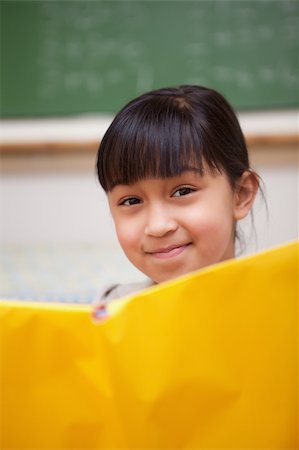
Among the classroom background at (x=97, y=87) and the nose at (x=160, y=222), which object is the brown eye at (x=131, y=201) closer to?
the nose at (x=160, y=222)

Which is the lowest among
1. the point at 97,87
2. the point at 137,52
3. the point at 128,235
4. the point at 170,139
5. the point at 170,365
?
the point at 170,365

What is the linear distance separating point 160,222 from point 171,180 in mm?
61

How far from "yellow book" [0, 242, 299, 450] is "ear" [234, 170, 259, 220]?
424 mm

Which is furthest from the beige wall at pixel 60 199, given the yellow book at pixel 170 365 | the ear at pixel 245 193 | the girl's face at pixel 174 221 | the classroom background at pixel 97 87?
the yellow book at pixel 170 365

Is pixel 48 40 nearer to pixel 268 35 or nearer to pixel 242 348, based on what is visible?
pixel 268 35

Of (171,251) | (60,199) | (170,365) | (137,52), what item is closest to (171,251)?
(171,251)

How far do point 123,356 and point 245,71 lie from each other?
1.59m

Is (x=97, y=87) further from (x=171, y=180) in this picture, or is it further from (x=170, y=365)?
(x=170, y=365)

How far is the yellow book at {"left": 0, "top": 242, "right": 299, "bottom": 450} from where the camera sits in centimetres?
38

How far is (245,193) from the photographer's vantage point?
84 centimetres

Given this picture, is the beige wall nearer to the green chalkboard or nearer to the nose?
the green chalkboard

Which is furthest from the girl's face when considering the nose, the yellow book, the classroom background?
the classroom background

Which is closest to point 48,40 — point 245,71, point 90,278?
point 245,71

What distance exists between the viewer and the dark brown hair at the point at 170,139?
2.31ft
